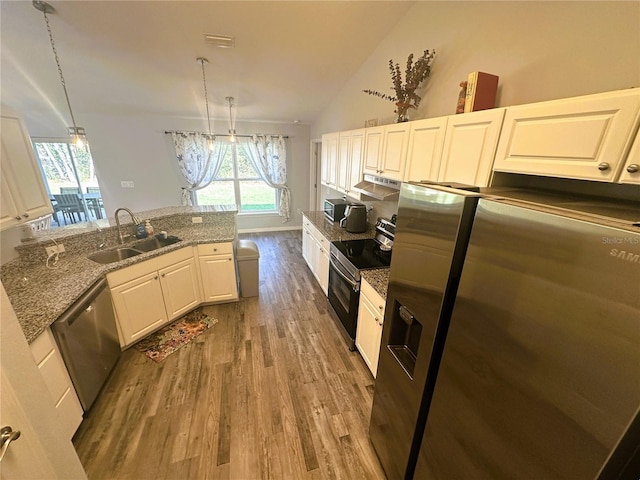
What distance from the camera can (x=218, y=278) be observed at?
3051 millimetres

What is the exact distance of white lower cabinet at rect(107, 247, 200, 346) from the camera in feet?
7.39

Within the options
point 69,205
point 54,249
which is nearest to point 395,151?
point 54,249

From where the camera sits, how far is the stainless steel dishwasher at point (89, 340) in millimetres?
1627

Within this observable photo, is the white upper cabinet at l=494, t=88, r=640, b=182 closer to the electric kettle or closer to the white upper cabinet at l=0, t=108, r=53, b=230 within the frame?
the electric kettle

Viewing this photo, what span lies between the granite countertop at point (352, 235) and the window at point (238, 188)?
2.34 meters

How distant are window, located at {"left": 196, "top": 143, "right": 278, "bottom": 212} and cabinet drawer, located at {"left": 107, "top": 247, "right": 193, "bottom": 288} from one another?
3235mm

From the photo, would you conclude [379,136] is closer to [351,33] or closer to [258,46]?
[351,33]

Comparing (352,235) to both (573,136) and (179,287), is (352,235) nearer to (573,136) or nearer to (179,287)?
(179,287)

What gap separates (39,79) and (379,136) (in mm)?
4404

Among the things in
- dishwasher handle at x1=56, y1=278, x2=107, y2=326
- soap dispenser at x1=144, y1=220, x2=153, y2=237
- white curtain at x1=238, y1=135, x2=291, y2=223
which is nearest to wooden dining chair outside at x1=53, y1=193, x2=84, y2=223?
white curtain at x1=238, y1=135, x2=291, y2=223

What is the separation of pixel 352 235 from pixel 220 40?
246 cm

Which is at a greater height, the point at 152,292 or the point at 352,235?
the point at 352,235

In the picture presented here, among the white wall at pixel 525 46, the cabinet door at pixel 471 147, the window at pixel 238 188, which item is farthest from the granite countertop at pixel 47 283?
the window at pixel 238 188

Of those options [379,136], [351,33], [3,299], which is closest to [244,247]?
[379,136]
